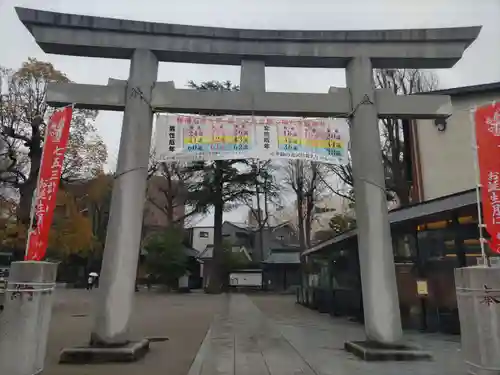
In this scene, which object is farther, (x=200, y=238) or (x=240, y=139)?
(x=200, y=238)

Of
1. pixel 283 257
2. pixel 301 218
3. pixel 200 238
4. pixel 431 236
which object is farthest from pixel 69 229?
pixel 200 238

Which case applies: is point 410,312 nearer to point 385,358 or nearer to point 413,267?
point 413,267

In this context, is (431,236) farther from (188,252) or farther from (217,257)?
(188,252)

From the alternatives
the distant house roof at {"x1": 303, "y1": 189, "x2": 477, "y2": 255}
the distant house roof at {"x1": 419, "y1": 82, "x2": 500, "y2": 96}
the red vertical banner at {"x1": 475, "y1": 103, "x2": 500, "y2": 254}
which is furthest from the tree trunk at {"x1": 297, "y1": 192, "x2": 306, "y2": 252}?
the red vertical banner at {"x1": 475, "y1": 103, "x2": 500, "y2": 254}

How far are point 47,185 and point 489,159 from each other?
661 cm

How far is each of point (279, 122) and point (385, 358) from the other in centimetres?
480

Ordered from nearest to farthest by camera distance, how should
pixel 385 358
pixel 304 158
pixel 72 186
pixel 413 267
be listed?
pixel 385 358, pixel 304 158, pixel 413 267, pixel 72 186

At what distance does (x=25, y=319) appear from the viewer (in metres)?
5.04

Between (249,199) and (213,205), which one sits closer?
(213,205)

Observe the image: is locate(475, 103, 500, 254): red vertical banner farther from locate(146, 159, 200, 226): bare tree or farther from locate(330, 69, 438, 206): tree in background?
locate(146, 159, 200, 226): bare tree

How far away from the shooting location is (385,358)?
284 inches

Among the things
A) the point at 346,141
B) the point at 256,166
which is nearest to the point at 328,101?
the point at 346,141

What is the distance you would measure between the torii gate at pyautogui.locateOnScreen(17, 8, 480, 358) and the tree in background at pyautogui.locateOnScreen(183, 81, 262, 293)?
2328cm

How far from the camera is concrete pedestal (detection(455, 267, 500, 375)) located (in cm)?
450
